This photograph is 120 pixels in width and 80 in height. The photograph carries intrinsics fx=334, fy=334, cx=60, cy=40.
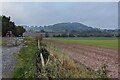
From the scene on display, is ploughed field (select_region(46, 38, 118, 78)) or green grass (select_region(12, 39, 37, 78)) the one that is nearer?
green grass (select_region(12, 39, 37, 78))

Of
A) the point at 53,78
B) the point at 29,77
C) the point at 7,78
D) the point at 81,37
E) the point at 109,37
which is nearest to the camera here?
the point at 53,78

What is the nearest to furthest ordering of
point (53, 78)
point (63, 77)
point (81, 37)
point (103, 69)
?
1. point (53, 78)
2. point (63, 77)
3. point (103, 69)
4. point (81, 37)

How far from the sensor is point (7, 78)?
13359 mm

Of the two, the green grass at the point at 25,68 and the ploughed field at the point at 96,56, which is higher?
the green grass at the point at 25,68

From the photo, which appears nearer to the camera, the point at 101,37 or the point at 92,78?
the point at 92,78

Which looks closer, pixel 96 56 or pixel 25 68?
pixel 25 68

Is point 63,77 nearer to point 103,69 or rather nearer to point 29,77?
point 103,69

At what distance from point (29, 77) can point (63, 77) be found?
2.55m

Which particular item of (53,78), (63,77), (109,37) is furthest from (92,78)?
(109,37)

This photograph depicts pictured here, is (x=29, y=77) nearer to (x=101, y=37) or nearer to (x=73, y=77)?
(x=73, y=77)

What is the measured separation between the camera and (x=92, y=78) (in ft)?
32.7

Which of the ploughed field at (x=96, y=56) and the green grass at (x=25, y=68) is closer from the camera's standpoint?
the green grass at (x=25, y=68)

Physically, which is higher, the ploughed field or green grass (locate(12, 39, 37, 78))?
green grass (locate(12, 39, 37, 78))

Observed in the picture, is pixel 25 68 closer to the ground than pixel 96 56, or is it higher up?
higher up
